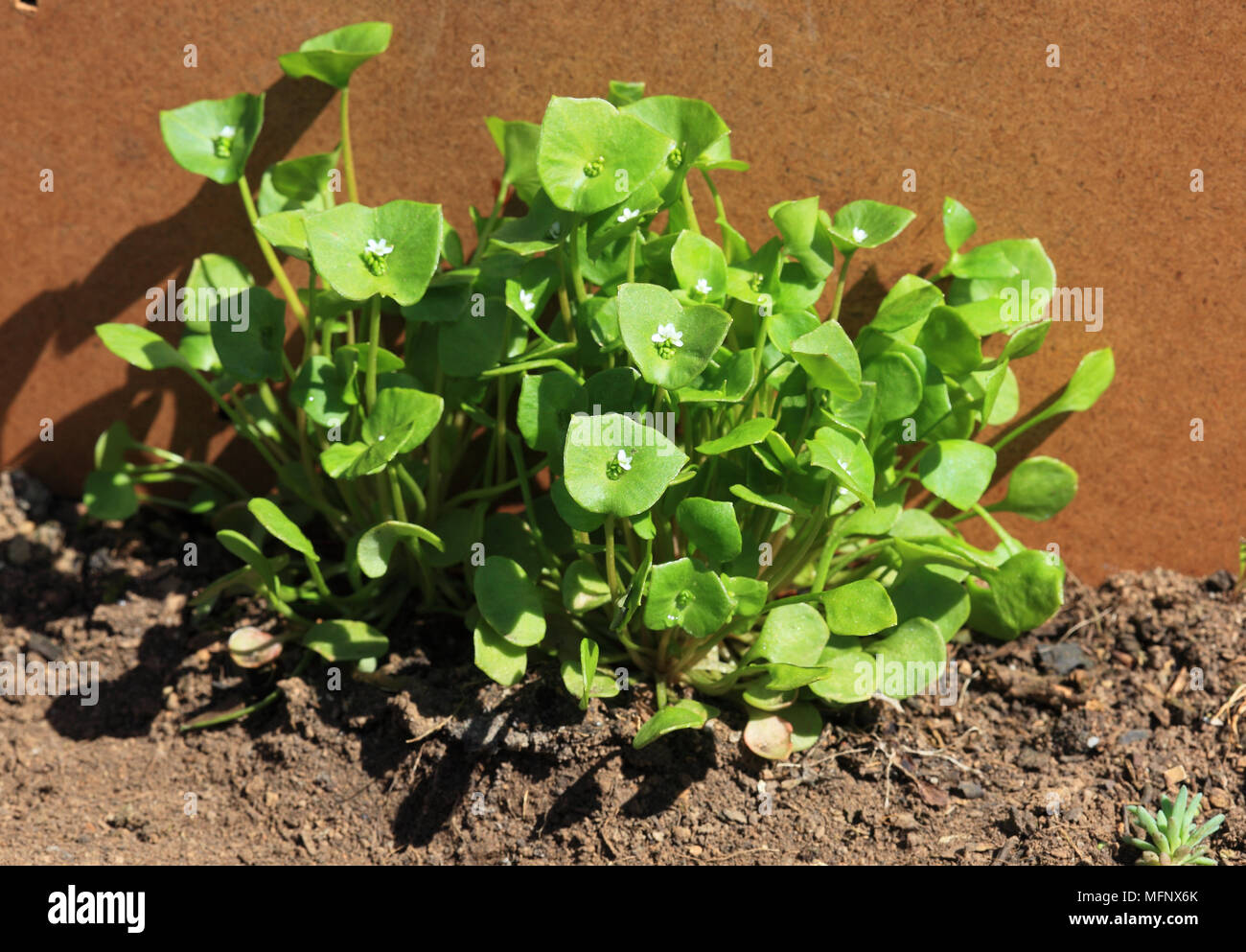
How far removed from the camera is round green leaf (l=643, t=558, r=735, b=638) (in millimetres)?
1279

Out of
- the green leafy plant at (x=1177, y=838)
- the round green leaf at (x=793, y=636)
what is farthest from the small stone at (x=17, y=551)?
the green leafy plant at (x=1177, y=838)

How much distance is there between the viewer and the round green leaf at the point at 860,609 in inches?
52.7

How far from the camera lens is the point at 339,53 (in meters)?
1.50

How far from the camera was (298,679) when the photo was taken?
160 cm

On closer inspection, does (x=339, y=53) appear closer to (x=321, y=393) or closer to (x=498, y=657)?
(x=321, y=393)

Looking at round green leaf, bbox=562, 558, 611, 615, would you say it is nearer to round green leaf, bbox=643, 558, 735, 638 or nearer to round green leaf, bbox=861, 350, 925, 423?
round green leaf, bbox=643, 558, 735, 638

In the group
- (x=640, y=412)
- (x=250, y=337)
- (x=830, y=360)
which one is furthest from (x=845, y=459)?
(x=250, y=337)

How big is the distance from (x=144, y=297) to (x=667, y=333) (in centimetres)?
118

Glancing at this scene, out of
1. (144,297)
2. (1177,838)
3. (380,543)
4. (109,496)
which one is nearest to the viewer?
(1177,838)

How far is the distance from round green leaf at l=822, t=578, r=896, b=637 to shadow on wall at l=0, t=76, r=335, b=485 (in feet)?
3.85

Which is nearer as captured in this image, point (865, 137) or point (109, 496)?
point (865, 137)

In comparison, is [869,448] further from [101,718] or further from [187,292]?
[101,718]

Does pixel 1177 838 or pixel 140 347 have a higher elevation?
pixel 140 347

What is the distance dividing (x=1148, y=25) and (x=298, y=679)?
64.8 inches
